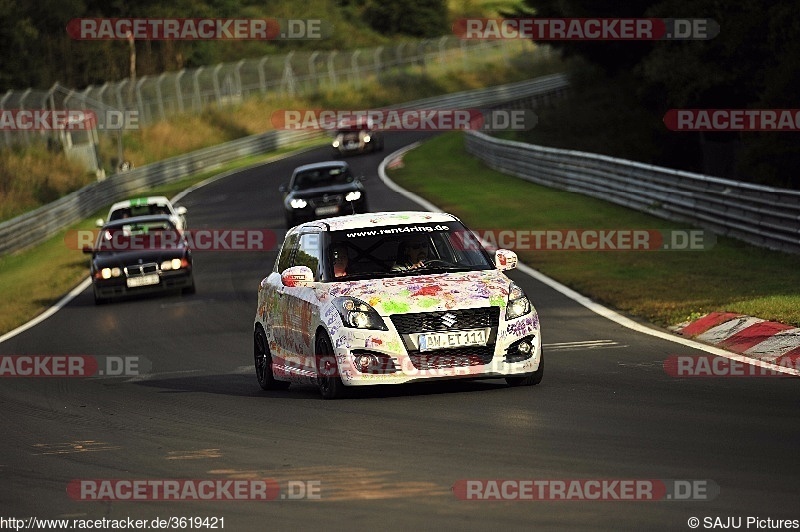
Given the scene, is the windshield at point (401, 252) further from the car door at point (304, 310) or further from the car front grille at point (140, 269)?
the car front grille at point (140, 269)

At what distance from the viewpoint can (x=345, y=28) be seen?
118m

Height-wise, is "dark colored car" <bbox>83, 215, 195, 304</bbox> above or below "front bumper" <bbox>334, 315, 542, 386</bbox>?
below

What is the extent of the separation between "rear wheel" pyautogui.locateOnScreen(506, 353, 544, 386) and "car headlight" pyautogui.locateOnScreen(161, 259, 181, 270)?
1452cm

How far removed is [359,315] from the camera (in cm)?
1155

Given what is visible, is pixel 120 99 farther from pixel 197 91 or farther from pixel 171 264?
pixel 171 264

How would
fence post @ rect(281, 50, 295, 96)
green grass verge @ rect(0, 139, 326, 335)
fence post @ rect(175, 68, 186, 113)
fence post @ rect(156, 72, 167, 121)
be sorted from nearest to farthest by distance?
green grass verge @ rect(0, 139, 326, 335)
fence post @ rect(156, 72, 167, 121)
fence post @ rect(175, 68, 186, 113)
fence post @ rect(281, 50, 295, 96)

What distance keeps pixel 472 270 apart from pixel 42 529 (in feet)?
18.7

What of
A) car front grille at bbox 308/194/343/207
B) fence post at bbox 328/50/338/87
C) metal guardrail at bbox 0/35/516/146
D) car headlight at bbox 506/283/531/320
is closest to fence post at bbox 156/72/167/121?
metal guardrail at bbox 0/35/516/146
